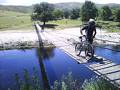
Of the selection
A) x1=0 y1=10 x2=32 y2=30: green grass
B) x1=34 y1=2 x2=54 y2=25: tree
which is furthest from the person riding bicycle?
x1=0 y1=10 x2=32 y2=30: green grass

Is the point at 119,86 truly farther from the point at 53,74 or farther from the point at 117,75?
the point at 53,74

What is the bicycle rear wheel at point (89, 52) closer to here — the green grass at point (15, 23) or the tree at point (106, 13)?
the green grass at point (15, 23)

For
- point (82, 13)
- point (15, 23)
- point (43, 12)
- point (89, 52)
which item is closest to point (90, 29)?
point (89, 52)

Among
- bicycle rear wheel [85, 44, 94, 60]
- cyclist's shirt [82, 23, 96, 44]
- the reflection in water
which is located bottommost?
the reflection in water

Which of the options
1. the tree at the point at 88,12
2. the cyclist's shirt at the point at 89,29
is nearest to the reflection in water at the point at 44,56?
the cyclist's shirt at the point at 89,29

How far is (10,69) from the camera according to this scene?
21.5m

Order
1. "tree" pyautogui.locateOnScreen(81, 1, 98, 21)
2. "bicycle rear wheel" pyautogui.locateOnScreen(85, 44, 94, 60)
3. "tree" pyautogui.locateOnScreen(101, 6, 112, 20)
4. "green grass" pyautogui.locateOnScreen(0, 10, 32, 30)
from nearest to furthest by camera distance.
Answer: "bicycle rear wheel" pyautogui.locateOnScreen(85, 44, 94, 60)
"green grass" pyautogui.locateOnScreen(0, 10, 32, 30)
"tree" pyautogui.locateOnScreen(81, 1, 98, 21)
"tree" pyautogui.locateOnScreen(101, 6, 112, 20)

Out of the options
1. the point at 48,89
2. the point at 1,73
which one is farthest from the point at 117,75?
the point at 1,73

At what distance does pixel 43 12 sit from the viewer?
49406mm

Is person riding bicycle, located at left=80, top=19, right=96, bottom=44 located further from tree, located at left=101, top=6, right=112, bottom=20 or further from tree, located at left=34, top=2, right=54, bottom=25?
tree, located at left=101, top=6, right=112, bottom=20

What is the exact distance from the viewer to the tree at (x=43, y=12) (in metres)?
49.3

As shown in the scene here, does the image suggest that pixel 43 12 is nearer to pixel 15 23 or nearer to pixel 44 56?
pixel 15 23

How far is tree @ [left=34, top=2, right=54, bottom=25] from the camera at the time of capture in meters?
49.3

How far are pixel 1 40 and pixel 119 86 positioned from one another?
28.0 metres
